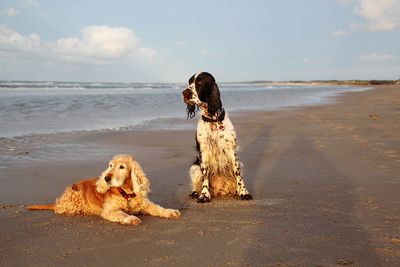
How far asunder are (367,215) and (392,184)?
162 cm

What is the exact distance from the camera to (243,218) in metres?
4.58

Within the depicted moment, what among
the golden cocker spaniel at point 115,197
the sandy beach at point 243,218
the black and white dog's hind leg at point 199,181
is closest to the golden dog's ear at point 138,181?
the golden cocker spaniel at point 115,197

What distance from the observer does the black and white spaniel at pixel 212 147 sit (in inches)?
222

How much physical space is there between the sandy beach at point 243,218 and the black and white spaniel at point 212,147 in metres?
0.26

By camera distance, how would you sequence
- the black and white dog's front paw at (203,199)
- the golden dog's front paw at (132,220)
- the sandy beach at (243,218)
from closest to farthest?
the sandy beach at (243,218), the golden dog's front paw at (132,220), the black and white dog's front paw at (203,199)

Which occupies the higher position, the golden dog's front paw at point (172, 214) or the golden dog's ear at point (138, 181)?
the golden dog's ear at point (138, 181)

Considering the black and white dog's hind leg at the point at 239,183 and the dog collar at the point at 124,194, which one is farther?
the black and white dog's hind leg at the point at 239,183

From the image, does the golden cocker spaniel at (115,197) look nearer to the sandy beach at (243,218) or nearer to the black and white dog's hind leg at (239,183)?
the sandy beach at (243,218)

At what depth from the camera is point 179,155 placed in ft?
28.2

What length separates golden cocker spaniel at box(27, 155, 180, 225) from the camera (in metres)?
4.64

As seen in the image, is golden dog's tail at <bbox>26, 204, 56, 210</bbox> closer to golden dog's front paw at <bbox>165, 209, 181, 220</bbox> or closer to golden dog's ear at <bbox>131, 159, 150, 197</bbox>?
golden dog's ear at <bbox>131, 159, 150, 197</bbox>

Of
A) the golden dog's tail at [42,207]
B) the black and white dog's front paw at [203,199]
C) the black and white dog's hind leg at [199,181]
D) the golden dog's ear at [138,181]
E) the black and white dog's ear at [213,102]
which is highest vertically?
the black and white dog's ear at [213,102]

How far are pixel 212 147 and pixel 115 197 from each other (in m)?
1.52

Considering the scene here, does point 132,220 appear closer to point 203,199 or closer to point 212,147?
point 203,199
